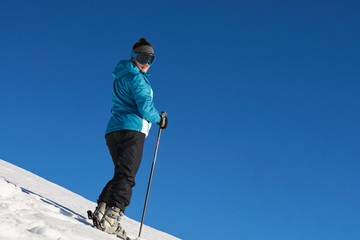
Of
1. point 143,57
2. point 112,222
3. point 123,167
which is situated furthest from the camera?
point 143,57

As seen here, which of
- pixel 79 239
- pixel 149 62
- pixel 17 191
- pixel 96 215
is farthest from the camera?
pixel 149 62

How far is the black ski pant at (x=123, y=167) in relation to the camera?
14.3 ft

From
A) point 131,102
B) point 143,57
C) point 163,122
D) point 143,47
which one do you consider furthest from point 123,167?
point 143,47

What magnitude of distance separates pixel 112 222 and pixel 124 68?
2.06m

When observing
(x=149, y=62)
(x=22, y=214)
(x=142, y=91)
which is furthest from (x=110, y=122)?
(x=22, y=214)

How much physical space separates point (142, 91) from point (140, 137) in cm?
62

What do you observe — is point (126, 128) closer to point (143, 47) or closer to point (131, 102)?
point (131, 102)

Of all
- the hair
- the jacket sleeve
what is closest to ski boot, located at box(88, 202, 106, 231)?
the jacket sleeve

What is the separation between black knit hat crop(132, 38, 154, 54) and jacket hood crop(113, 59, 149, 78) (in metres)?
0.23

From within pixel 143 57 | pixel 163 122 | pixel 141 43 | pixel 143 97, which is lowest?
pixel 143 97

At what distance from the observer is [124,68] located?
4.91 metres

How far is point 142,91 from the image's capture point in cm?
475

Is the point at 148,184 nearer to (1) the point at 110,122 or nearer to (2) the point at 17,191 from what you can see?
(1) the point at 110,122

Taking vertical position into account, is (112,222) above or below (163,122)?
below
